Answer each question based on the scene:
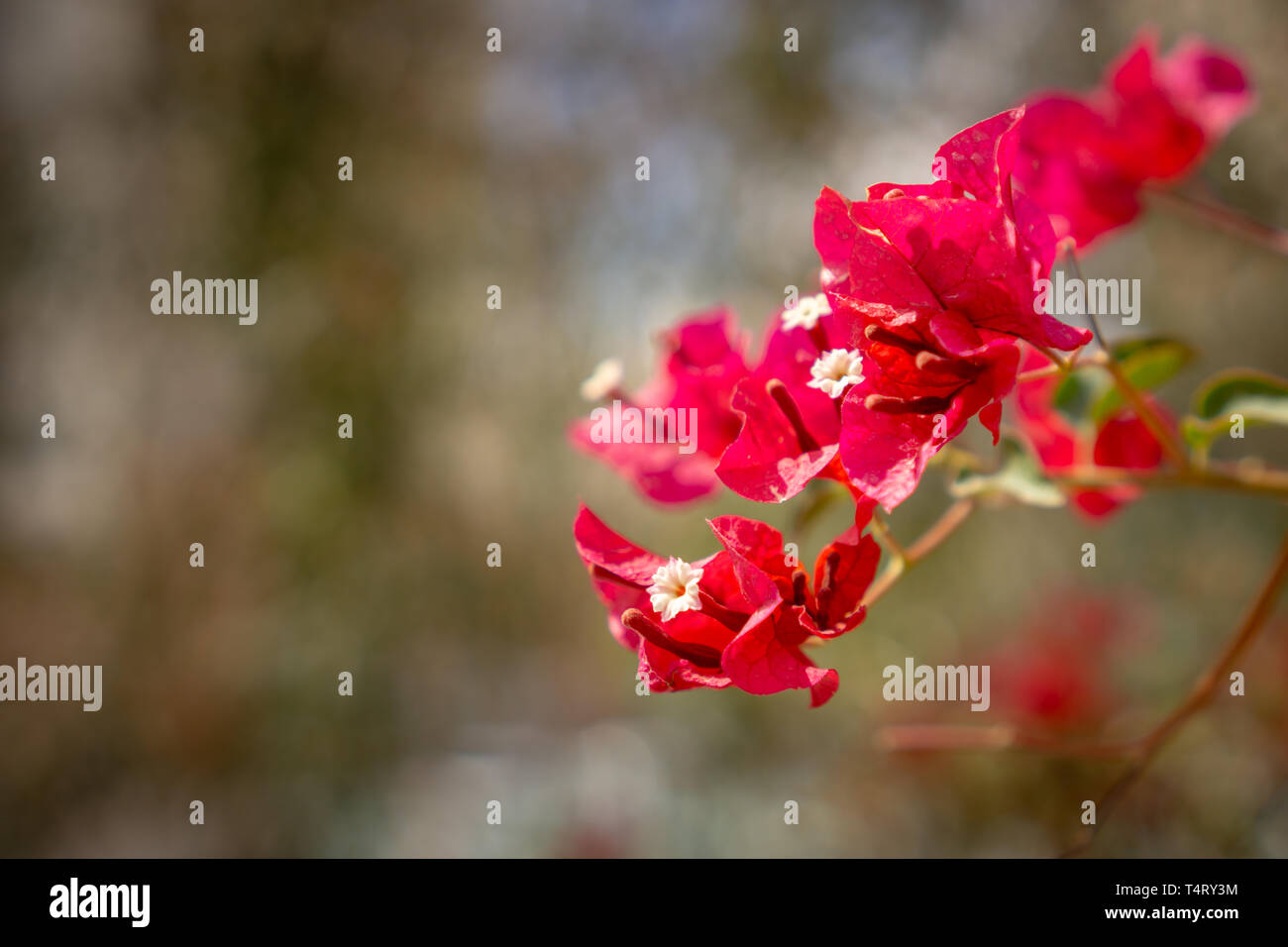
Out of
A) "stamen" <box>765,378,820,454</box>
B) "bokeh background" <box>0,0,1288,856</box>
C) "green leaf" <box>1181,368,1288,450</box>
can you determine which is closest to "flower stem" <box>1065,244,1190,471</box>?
"green leaf" <box>1181,368,1288,450</box>

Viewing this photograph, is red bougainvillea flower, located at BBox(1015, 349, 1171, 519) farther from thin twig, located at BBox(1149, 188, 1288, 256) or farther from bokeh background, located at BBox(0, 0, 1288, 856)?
bokeh background, located at BBox(0, 0, 1288, 856)

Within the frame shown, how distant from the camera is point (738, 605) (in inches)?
15.9

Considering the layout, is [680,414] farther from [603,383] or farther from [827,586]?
[827,586]

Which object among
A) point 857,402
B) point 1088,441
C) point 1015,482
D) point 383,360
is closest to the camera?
point 857,402

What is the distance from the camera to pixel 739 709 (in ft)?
8.63

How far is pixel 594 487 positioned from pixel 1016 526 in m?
1.69

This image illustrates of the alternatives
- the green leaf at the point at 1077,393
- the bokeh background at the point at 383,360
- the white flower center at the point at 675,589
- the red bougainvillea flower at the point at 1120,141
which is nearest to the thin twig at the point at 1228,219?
the red bougainvillea flower at the point at 1120,141

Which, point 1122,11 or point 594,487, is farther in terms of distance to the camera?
point 594,487

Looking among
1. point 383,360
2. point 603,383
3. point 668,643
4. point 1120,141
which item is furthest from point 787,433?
point 383,360

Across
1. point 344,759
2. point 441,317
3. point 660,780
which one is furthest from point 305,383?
point 660,780

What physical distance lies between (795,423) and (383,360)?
8.76ft

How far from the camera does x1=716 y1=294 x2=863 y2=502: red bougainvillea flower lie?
389 millimetres

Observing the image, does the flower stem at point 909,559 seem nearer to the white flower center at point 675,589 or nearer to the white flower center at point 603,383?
the white flower center at point 675,589
